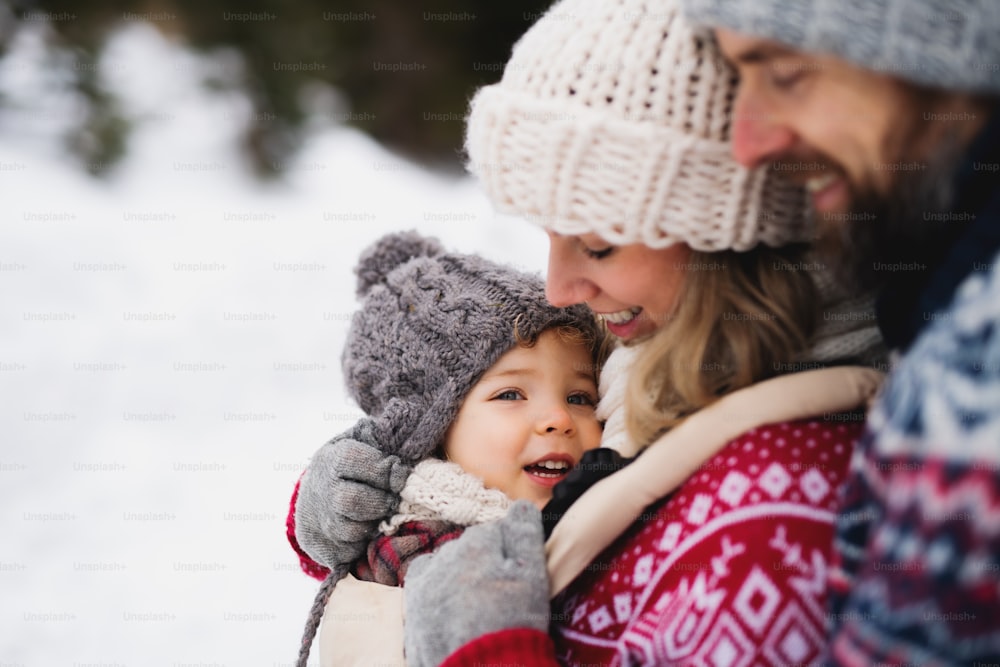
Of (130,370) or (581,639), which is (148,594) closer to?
(130,370)

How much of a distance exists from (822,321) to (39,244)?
401 centimetres

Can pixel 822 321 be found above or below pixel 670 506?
above

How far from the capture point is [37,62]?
131 inches

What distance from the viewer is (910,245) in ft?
3.40

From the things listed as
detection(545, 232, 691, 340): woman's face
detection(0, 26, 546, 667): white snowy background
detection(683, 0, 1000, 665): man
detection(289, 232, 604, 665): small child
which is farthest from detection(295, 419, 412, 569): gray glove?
detection(0, 26, 546, 667): white snowy background

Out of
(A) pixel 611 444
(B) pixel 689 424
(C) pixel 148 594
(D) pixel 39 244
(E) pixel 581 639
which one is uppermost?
(B) pixel 689 424

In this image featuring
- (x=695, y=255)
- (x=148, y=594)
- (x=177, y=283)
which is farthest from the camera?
(x=177, y=283)

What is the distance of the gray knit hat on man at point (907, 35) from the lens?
92 cm

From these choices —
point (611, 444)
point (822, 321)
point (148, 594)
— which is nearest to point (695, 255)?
point (822, 321)

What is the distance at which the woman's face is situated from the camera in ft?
4.46

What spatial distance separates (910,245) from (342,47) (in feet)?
6.82

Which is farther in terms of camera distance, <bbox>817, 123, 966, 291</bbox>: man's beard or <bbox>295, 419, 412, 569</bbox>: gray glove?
<bbox>295, 419, 412, 569</bbox>: gray glove

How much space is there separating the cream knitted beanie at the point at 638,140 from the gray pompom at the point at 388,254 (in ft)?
2.30

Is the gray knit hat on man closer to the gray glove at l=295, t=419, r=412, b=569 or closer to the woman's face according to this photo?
the woman's face
